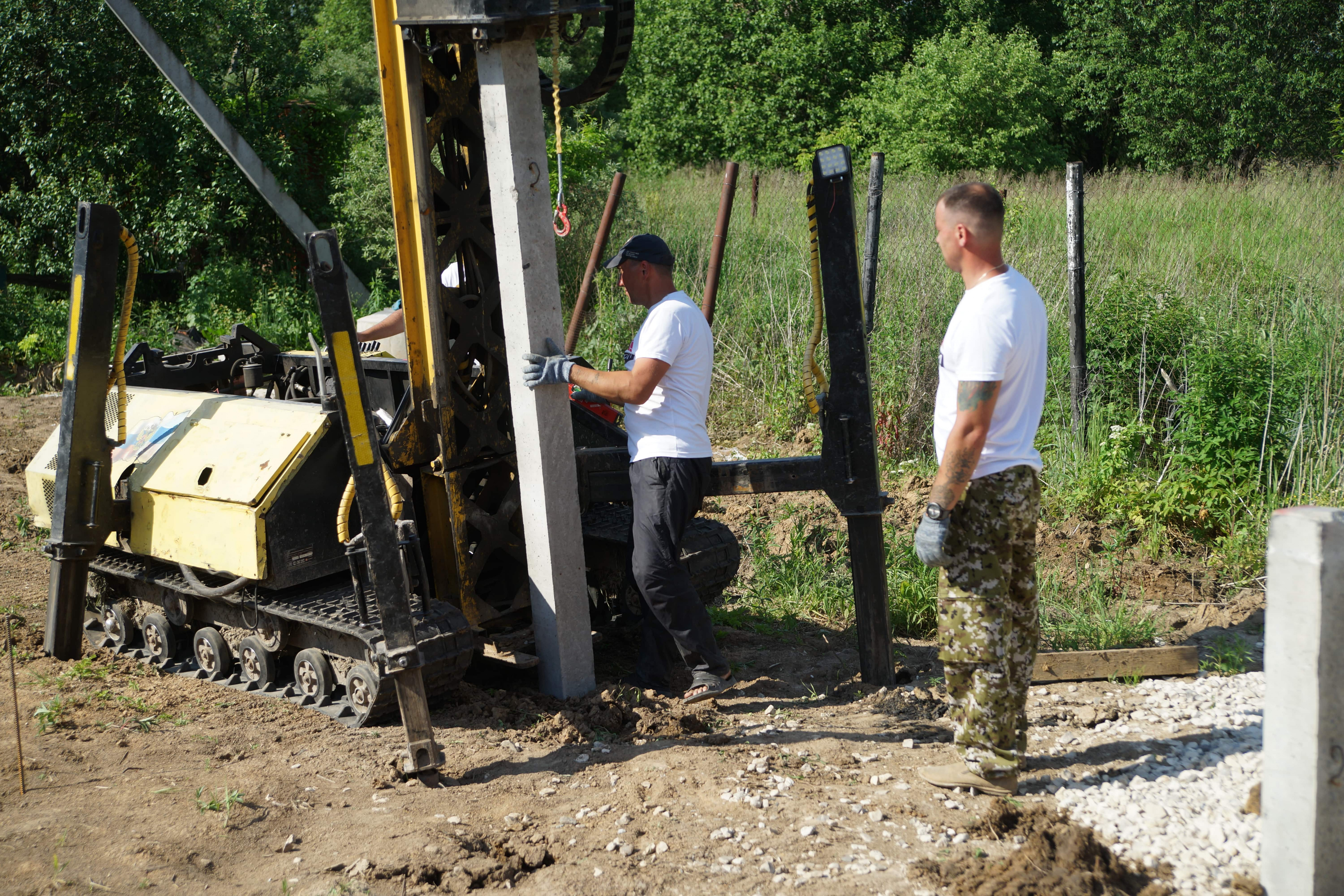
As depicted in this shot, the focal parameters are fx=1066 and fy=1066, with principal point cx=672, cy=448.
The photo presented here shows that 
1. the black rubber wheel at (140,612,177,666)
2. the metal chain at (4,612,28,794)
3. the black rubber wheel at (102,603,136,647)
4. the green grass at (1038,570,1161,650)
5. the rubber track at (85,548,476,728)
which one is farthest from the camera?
the black rubber wheel at (102,603,136,647)

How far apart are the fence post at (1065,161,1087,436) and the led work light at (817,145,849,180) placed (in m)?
2.94

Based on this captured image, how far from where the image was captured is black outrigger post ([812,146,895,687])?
4.79 m

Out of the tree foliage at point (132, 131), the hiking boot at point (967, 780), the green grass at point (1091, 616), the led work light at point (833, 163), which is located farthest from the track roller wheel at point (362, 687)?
the tree foliage at point (132, 131)

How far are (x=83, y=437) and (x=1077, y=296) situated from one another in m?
6.01

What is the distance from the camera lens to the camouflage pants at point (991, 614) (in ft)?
12.3

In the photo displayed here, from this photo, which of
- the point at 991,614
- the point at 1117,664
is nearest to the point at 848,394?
the point at 991,614

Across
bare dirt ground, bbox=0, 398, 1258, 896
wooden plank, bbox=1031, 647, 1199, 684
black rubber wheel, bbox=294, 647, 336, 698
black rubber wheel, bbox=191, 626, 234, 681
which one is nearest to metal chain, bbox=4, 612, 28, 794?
bare dirt ground, bbox=0, 398, 1258, 896

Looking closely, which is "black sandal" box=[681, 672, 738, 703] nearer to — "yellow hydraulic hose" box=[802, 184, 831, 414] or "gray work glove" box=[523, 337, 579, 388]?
"yellow hydraulic hose" box=[802, 184, 831, 414]

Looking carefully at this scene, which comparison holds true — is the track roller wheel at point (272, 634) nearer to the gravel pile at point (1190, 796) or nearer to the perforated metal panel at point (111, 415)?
the perforated metal panel at point (111, 415)

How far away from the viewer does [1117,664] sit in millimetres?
4910

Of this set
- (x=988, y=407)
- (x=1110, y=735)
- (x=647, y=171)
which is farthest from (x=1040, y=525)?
(x=647, y=171)

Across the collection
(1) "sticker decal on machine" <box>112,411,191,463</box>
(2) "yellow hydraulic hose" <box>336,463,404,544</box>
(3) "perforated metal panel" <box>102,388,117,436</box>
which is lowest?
(2) "yellow hydraulic hose" <box>336,463,404,544</box>

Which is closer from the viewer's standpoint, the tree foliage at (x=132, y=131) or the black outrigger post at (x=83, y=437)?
the black outrigger post at (x=83, y=437)

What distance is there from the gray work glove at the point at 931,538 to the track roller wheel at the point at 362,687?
7.94ft
